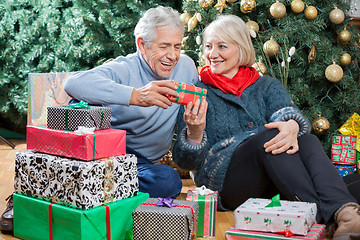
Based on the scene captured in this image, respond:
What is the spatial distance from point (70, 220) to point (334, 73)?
1956 mm

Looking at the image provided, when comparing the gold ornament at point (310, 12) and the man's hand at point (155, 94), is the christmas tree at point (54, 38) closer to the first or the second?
the gold ornament at point (310, 12)

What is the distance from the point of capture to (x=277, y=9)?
2.94 metres

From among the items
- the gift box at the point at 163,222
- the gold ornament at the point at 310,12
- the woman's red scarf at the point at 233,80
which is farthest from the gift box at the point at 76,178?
the gold ornament at the point at 310,12

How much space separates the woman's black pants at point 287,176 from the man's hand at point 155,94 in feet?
1.37

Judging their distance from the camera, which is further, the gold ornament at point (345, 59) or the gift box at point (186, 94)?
the gold ornament at point (345, 59)

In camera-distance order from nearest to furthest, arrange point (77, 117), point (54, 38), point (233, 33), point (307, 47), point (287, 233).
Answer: point (287, 233), point (77, 117), point (233, 33), point (307, 47), point (54, 38)

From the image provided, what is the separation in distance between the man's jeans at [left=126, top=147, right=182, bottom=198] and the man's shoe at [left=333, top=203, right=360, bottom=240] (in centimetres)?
77

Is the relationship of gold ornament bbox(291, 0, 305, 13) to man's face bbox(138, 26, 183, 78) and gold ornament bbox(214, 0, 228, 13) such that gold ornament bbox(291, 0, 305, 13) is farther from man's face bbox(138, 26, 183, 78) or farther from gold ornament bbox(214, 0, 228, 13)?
man's face bbox(138, 26, 183, 78)

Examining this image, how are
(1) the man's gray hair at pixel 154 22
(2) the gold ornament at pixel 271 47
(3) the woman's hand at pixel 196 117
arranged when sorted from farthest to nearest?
(2) the gold ornament at pixel 271 47 → (1) the man's gray hair at pixel 154 22 → (3) the woman's hand at pixel 196 117

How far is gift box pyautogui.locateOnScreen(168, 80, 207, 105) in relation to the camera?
73.8 inches

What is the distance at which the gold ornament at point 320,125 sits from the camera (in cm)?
295

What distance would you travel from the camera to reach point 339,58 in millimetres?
3074

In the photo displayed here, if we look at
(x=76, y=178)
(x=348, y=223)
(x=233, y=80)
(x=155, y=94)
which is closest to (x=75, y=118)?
(x=76, y=178)

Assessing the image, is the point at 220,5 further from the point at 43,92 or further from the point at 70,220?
the point at 70,220
